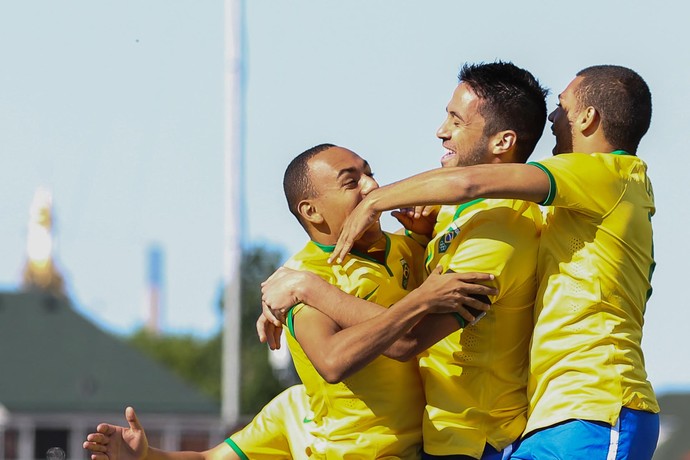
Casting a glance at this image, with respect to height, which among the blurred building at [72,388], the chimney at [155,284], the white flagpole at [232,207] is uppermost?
the white flagpole at [232,207]

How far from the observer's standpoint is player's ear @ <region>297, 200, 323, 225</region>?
19.7ft

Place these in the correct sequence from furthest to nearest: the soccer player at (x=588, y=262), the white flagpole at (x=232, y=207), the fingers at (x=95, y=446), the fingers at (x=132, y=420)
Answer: the white flagpole at (x=232, y=207)
the fingers at (x=132, y=420)
the fingers at (x=95, y=446)
the soccer player at (x=588, y=262)

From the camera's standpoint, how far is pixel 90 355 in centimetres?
6319

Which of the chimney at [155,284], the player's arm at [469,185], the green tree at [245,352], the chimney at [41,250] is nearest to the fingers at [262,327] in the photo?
the player's arm at [469,185]

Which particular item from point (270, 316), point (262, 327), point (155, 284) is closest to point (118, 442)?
point (262, 327)

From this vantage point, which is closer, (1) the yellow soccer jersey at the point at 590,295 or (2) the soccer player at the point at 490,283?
(1) the yellow soccer jersey at the point at 590,295

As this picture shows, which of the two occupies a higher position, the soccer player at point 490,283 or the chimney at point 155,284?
the soccer player at point 490,283

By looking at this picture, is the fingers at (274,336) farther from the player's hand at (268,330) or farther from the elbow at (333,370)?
the elbow at (333,370)

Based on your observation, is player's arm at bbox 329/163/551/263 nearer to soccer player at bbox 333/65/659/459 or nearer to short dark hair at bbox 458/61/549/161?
soccer player at bbox 333/65/659/459

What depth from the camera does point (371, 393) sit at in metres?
5.81

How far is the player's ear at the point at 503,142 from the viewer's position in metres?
5.66

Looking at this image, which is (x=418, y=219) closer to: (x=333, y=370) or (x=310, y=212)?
(x=310, y=212)

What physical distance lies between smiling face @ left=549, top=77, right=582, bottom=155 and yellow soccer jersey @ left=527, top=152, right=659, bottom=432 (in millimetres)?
207

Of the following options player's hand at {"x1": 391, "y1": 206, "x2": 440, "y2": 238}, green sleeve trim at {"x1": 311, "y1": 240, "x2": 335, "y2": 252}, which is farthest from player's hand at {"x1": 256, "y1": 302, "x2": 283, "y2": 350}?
player's hand at {"x1": 391, "y1": 206, "x2": 440, "y2": 238}
